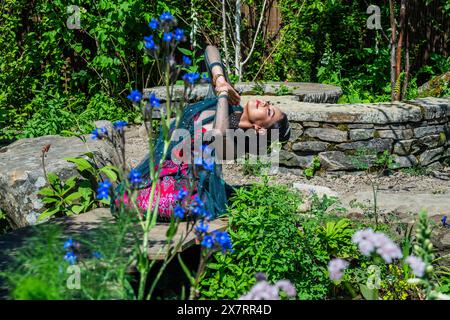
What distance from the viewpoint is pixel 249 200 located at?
395 centimetres

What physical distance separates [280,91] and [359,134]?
1446mm

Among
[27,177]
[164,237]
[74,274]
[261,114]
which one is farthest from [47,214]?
[74,274]

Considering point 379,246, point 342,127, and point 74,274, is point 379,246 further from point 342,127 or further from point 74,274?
point 342,127

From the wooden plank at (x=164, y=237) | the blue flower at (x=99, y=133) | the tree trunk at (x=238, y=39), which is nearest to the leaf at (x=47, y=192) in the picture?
the wooden plank at (x=164, y=237)

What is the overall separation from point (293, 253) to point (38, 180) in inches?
75.5

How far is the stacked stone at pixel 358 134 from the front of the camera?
5.97 m

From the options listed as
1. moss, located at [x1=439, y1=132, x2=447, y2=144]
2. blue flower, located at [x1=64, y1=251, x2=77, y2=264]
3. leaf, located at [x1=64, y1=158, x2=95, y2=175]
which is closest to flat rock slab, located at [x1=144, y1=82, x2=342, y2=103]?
moss, located at [x1=439, y1=132, x2=447, y2=144]

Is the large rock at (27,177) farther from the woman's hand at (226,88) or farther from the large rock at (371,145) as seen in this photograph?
the large rock at (371,145)

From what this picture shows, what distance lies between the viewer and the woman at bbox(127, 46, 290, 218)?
4.00 metres

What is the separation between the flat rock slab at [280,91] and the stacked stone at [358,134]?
89 cm

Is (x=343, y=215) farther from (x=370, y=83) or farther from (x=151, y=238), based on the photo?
(x=370, y=83)

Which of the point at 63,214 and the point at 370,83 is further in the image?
the point at 370,83

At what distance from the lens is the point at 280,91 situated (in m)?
7.19
